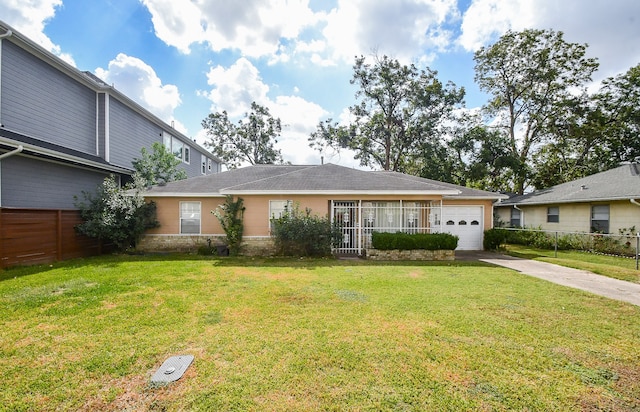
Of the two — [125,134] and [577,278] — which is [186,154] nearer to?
[125,134]

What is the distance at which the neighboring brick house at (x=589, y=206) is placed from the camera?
11854 millimetres

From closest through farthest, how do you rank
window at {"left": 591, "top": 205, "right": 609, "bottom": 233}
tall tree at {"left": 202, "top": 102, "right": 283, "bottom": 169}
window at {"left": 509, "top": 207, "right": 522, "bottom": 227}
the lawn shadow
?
the lawn shadow, window at {"left": 591, "top": 205, "right": 609, "bottom": 233}, window at {"left": 509, "top": 207, "right": 522, "bottom": 227}, tall tree at {"left": 202, "top": 102, "right": 283, "bottom": 169}

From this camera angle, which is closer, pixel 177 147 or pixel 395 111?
pixel 177 147

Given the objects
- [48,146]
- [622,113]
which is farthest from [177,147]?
[622,113]

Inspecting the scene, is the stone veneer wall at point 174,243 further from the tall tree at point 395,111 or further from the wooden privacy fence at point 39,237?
the tall tree at point 395,111

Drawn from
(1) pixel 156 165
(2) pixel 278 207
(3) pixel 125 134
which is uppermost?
(3) pixel 125 134

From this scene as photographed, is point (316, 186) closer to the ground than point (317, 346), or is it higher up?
higher up

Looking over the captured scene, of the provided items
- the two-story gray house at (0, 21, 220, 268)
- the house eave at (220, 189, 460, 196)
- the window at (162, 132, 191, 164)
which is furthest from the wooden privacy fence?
the window at (162, 132, 191, 164)

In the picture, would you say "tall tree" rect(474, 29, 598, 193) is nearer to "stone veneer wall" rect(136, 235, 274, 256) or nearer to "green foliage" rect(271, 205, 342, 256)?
"green foliage" rect(271, 205, 342, 256)

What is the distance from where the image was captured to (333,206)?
37.6ft

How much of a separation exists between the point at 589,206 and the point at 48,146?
24078 millimetres

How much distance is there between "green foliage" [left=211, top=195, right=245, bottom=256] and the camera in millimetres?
11117

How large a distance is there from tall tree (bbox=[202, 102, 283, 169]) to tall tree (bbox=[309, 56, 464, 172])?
9.63m

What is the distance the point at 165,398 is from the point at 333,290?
3977mm
